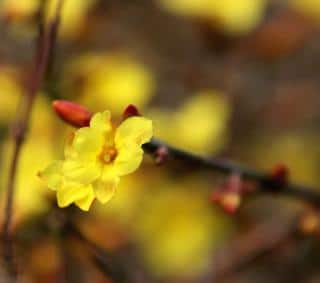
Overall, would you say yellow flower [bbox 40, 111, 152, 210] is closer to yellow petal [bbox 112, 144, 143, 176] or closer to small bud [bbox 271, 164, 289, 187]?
yellow petal [bbox 112, 144, 143, 176]

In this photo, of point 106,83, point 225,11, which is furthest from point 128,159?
point 225,11

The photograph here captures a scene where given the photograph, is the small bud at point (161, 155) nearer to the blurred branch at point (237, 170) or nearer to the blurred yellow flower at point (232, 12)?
the blurred branch at point (237, 170)

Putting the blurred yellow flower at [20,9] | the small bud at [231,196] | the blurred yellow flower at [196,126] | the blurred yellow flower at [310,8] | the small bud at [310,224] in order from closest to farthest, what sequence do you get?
1. the small bud at [231,196]
2. the blurred yellow flower at [20,9]
3. the small bud at [310,224]
4. the blurred yellow flower at [196,126]
5. the blurred yellow flower at [310,8]

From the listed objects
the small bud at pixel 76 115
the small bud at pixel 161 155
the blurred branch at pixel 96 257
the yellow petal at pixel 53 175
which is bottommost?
the blurred branch at pixel 96 257

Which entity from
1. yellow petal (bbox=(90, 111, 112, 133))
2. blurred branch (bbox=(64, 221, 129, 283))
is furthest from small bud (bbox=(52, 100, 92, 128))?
blurred branch (bbox=(64, 221, 129, 283))

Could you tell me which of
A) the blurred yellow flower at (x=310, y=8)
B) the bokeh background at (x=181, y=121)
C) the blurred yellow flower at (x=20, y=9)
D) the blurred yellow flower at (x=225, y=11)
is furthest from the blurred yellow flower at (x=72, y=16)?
the blurred yellow flower at (x=310, y=8)

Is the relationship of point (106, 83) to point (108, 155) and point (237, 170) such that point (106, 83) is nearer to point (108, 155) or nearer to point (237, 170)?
point (237, 170)

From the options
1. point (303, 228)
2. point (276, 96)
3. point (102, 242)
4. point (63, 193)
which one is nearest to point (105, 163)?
point (63, 193)
